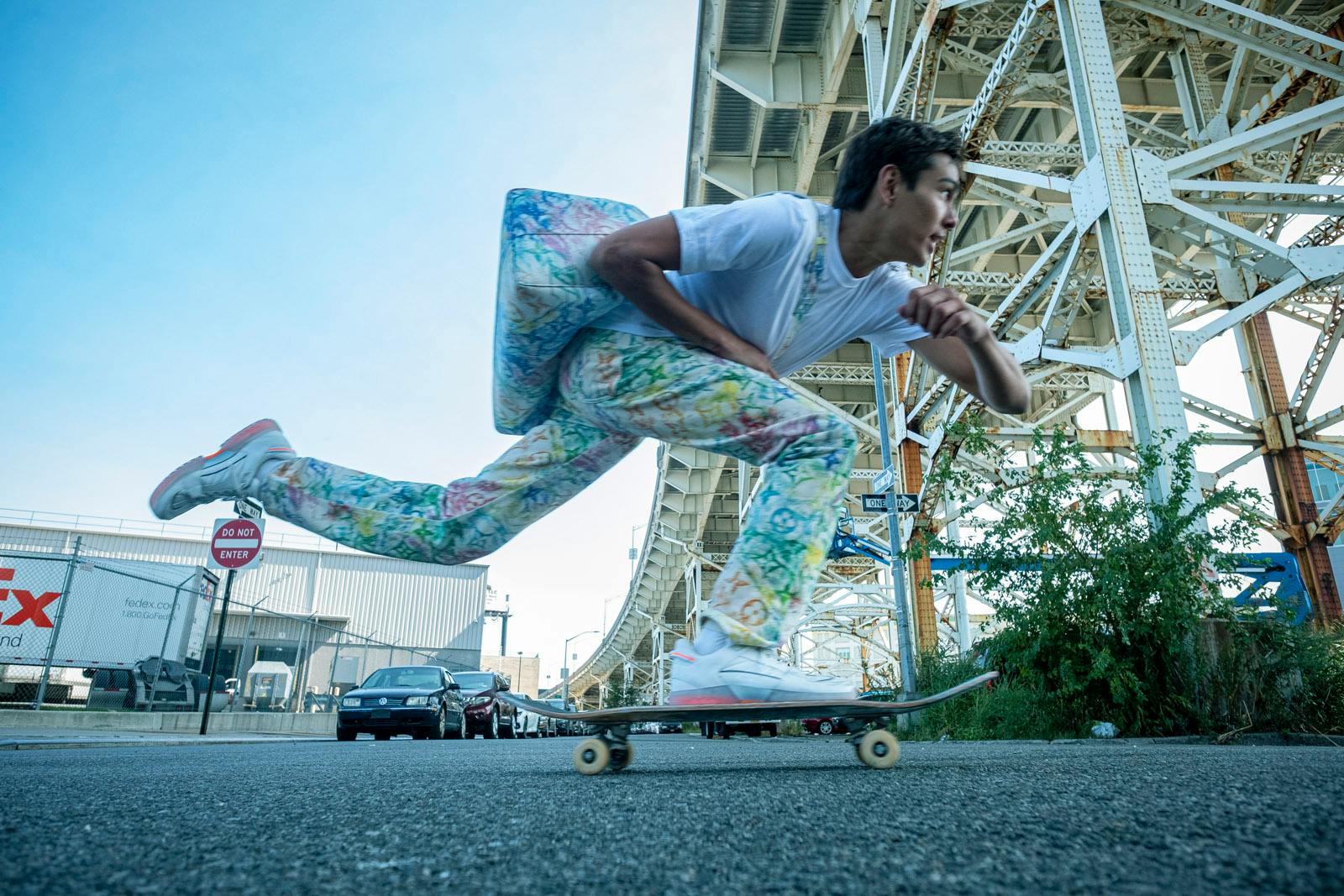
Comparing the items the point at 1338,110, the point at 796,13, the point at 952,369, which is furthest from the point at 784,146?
the point at 952,369

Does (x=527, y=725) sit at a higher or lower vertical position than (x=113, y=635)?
lower

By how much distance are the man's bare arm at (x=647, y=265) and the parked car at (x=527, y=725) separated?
49.7ft

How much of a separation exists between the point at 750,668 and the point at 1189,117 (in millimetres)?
11574

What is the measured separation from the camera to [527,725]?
758 inches

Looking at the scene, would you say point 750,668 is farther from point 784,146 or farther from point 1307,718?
point 784,146

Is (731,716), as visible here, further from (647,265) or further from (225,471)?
(225,471)

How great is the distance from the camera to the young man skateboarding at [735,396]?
78.4 inches

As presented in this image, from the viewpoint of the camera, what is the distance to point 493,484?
227 centimetres

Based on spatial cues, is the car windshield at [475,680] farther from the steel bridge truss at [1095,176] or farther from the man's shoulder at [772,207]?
the man's shoulder at [772,207]

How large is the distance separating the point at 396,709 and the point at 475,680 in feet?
11.7

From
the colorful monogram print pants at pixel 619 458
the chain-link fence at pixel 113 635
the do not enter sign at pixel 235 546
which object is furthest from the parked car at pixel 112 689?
the colorful monogram print pants at pixel 619 458

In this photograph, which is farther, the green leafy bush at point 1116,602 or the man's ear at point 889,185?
the green leafy bush at point 1116,602

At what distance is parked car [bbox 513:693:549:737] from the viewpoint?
59.0 ft

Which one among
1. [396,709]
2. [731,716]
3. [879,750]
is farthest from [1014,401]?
[396,709]
